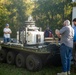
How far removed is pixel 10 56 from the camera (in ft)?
36.8

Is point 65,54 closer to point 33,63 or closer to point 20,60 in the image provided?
point 33,63

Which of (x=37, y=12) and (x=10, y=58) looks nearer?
(x=10, y=58)

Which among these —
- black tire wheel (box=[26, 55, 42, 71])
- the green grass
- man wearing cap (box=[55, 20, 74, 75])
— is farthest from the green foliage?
man wearing cap (box=[55, 20, 74, 75])

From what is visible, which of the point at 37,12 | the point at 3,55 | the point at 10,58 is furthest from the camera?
the point at 37,12

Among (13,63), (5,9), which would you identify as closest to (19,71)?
(13,63)

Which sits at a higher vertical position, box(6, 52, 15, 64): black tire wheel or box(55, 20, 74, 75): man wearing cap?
box(55, 20, 74, 75): man wearing cap

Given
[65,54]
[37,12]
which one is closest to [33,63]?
[65,54]

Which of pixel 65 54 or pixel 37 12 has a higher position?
pixel 37 12

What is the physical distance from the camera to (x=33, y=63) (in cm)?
977

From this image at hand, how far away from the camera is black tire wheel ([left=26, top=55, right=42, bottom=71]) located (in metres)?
9.67

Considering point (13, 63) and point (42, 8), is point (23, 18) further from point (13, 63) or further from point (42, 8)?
point (13, 63)

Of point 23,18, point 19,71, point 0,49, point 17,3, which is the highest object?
point 17,3

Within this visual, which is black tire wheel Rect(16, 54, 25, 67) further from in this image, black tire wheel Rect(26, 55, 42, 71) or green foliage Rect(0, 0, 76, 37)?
green foliage Rect(0, 0, 76, 37)

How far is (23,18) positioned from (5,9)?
280 centimetres
